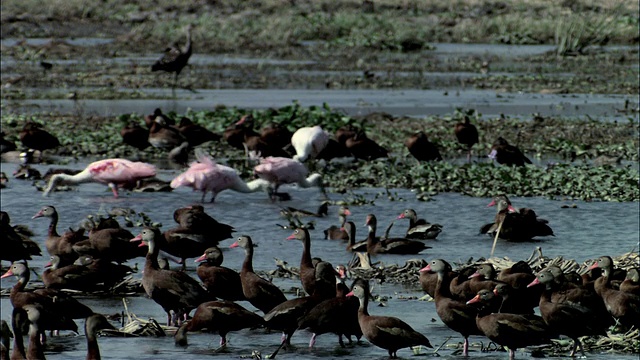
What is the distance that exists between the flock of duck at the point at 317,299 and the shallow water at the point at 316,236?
8.7 inches

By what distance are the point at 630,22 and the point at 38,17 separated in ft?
98.6

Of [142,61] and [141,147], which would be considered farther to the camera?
[142,61]

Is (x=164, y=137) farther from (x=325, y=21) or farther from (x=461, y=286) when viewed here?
(x=325, y=21)

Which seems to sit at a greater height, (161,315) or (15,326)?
(15,326)

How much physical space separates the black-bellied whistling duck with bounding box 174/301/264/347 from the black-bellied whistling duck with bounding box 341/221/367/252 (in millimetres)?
4321

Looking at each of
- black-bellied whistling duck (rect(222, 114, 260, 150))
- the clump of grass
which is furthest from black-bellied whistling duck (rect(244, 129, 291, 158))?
the clump of grass

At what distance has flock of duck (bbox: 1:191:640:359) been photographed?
9.46 m

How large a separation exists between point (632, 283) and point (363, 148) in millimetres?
10365

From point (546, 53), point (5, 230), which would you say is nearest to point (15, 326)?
point (5, 230)

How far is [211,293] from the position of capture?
1108cm

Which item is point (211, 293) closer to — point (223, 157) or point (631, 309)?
point (631, 309)

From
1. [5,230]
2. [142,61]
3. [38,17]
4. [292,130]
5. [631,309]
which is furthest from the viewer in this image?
[38,17]

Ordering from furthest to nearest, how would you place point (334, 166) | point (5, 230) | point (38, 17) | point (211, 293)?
point (38, 17), point (334, 166), point (5, 230), point (211, 293)

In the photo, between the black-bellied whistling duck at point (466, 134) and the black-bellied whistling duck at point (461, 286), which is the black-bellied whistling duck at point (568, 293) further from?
the black-bellied whistling duck at point (466, 134)
